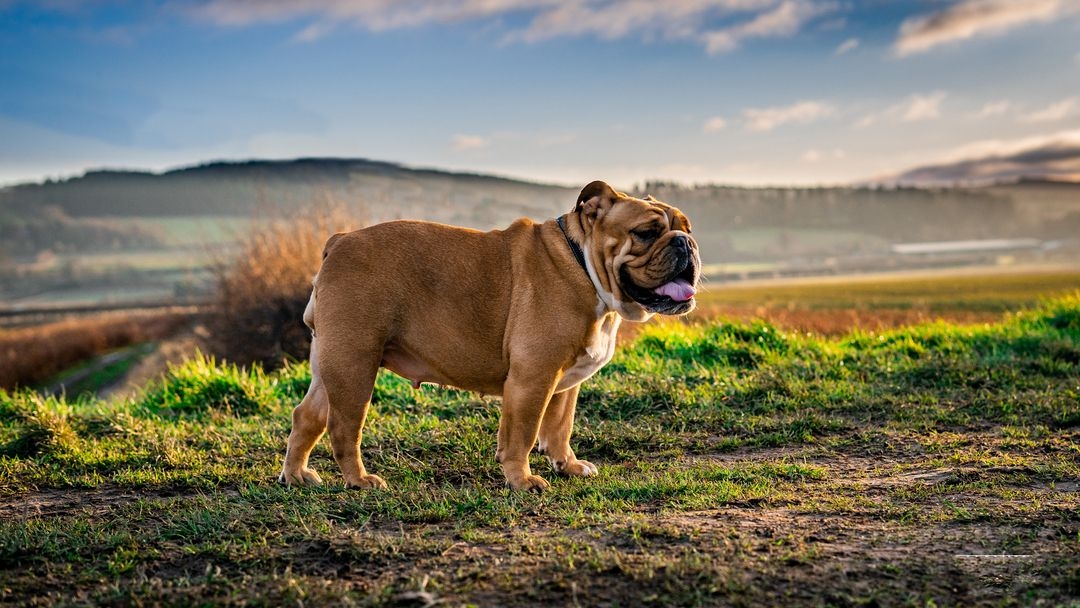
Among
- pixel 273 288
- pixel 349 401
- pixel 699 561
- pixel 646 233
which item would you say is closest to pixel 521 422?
pixel 349 401

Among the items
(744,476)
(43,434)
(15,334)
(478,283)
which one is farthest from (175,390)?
(15,334)

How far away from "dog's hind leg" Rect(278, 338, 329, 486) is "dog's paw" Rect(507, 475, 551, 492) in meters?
1.37

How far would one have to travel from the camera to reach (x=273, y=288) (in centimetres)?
1761

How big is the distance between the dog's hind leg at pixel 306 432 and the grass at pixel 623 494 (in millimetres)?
189

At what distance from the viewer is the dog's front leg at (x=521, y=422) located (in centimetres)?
586

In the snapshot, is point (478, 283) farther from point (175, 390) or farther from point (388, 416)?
point (175, 390)

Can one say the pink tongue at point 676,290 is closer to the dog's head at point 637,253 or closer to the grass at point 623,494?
the dog's head at point 637,253

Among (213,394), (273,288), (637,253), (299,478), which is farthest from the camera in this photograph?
(273,288)

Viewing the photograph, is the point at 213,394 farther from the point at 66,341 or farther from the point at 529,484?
the point at 66,341

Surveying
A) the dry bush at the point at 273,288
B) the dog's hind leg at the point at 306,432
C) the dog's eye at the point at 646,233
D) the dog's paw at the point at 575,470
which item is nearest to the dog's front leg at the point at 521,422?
the dog's paw at the point at 575,470

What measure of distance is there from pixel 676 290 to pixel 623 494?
132 cm

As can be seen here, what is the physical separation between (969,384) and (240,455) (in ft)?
24.0

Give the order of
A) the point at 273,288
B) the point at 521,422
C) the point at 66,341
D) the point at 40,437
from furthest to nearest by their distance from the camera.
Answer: the point at 66,341 < the point at 273,288 < the point at 40,437 < the point at 521,422

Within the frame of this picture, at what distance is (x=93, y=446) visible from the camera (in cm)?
816
